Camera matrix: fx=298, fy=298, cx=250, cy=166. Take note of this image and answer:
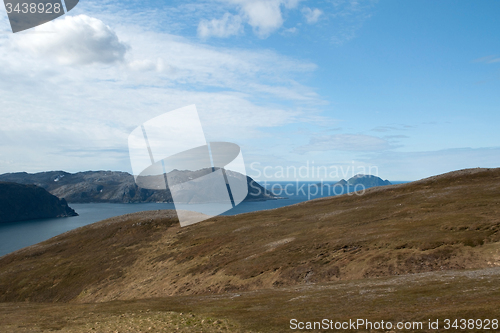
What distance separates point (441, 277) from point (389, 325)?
12.3 m

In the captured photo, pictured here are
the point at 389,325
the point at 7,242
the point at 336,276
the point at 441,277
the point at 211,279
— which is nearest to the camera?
the point at 389,325

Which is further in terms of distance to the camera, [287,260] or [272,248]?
[272,248]

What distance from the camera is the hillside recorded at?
112 feet

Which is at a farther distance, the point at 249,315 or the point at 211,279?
the point at 211,279

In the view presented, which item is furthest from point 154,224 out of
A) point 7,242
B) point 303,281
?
point 7,242

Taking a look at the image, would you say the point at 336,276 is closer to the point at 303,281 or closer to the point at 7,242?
the point at 303,281

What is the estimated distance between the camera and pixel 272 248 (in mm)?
46469

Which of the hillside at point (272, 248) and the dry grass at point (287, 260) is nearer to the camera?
the dry grass at point (287, 260)

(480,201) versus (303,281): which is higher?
(480,201)

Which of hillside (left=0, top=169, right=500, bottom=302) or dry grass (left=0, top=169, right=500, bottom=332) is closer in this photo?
dry grass (left=0, top=169, right=500, bottom=332)

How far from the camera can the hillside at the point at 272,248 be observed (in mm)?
34094

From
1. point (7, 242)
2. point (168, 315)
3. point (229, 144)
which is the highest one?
point (229, 144)

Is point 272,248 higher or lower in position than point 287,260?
higher

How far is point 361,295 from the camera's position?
23.8 meters
